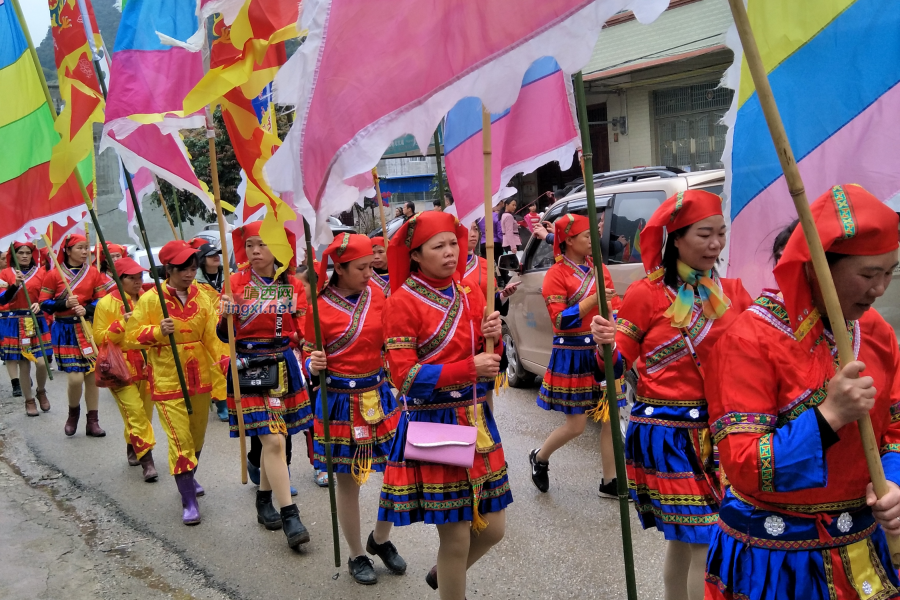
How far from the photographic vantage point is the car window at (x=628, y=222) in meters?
6.27

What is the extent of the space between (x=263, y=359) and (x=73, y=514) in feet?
7.16

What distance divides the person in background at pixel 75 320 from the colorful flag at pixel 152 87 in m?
3.54

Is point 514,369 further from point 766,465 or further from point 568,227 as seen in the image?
point 766,465

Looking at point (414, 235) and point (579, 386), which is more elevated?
point (414, 235)

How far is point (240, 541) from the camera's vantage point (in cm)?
549

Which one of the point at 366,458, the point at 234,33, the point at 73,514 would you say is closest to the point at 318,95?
the point at 234,33

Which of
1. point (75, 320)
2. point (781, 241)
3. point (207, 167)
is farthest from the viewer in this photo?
point (207, 167)

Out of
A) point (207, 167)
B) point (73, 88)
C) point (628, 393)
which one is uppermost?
point (207, 167)

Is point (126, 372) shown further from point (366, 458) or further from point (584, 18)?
point (584, 18)

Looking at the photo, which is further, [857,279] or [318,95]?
[318,95]

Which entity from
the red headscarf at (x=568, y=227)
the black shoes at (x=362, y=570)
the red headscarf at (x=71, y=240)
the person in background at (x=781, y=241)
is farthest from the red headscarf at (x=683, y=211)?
the red headscarf at (x=71, y=240)

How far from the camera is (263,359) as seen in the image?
5.53 m

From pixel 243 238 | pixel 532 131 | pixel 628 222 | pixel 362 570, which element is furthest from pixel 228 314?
pixel 628 222

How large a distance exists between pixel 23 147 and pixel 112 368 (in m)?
1.91
